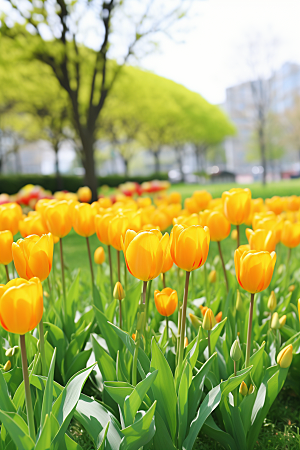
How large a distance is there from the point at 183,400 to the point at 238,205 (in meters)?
0.99

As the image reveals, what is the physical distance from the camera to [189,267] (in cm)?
123

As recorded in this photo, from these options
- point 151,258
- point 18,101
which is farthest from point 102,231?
point 18,101

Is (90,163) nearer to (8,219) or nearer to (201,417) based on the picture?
(8,219)

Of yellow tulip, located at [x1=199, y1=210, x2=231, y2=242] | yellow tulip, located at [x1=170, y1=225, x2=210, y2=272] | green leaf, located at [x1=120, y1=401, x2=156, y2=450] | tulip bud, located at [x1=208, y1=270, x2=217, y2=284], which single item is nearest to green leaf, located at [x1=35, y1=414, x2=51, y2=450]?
green leaf, located at [x1=120, y1=401, x2=156, y2=450]

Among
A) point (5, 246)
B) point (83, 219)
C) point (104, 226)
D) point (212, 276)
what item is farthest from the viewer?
point (212, 276)

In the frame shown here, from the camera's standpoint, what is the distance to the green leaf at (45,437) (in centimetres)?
103

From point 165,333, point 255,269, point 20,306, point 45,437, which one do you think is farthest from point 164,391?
point 20,306

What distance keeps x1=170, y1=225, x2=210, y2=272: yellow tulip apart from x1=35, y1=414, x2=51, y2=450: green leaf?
2.05ft

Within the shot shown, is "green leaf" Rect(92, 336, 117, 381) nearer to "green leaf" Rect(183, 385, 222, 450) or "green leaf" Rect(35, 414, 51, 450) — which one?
"green leaf" Rect(183, 385, 222, 450)

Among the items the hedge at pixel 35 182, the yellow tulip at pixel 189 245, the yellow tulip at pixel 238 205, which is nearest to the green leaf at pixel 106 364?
the yellow tulip at pixel 189 245

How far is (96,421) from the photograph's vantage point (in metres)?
1.29

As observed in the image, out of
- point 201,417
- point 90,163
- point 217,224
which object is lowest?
point 201,417

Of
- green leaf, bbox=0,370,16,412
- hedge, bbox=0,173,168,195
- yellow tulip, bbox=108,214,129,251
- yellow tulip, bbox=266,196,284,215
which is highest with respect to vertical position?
hedge, bbox=0,173,168,195

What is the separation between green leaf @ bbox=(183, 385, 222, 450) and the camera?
4.14ft
